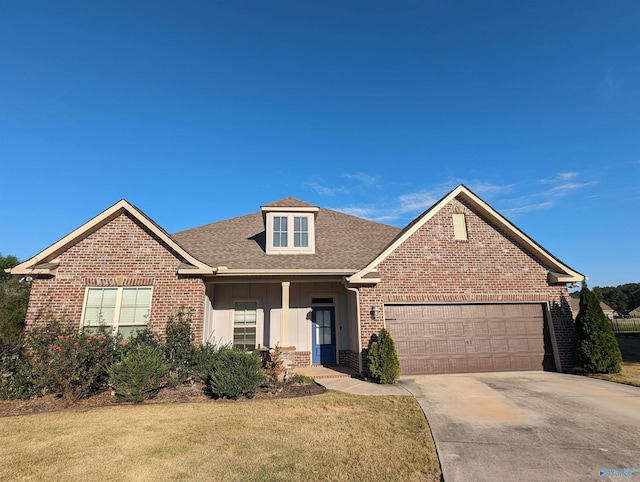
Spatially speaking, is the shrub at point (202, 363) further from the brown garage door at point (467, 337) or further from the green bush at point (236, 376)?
the brown garage door at point (467, 337)

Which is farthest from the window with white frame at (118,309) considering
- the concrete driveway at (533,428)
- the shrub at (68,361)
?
the concrete driveway at (533,428)

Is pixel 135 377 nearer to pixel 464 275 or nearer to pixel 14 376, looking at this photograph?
pixel 14 376

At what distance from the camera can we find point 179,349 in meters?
9.52

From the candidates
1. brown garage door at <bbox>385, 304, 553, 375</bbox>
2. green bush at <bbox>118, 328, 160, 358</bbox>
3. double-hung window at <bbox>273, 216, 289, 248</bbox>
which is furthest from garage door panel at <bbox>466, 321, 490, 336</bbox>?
green bush at <bbox>118, 328, 160, 358</bbox>

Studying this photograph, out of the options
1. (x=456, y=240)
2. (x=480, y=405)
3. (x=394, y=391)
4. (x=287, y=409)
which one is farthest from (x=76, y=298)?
(x=456, y=240)

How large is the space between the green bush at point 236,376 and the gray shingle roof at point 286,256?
3.87 m

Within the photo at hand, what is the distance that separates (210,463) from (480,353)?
383 inches

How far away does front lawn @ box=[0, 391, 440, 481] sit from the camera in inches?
171

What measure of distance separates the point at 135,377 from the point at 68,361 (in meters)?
1.63

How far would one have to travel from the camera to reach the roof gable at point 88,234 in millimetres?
9852

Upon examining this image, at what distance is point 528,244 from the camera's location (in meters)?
12.0

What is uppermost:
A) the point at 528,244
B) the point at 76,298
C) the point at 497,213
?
the point at 497,213

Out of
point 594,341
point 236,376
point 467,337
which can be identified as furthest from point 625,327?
point 236,376

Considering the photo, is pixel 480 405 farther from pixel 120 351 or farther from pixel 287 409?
pixel 120 351
